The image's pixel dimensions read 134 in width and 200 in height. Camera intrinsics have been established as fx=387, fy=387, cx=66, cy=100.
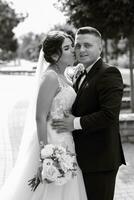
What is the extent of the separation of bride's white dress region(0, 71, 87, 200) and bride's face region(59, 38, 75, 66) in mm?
165

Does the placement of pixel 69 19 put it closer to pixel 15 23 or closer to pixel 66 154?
pixel 66 154

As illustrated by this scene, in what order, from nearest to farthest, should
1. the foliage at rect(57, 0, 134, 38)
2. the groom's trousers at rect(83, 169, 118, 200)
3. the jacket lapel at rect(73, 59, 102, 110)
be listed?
the jacket lapel at rect(73, 59, 102, 110)
the groom's trousers at rect(83, 169, 118, 200)
the foliage at rect(57, 0, 134, 38)

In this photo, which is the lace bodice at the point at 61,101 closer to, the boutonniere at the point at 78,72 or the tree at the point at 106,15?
the boutonniere at the point at 78,72

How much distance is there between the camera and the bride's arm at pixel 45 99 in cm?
330

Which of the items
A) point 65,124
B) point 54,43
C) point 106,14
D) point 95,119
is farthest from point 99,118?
point 106,14

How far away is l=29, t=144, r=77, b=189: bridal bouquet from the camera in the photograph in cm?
320

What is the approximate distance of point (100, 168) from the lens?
138 inches

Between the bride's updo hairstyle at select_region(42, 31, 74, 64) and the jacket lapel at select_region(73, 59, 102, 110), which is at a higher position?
the bride's updo hairstyle at select_region(42, 31, 74, 64)

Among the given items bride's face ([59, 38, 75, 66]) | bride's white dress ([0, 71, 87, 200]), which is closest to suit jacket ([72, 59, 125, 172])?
bride's white dress ([0, 71, 87, 200])

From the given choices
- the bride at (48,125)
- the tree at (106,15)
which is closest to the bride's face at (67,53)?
the bride at (48,125)

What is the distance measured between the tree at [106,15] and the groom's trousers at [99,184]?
6558mm

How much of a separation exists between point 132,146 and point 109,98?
15.8 feet

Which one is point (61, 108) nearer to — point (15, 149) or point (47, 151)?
point (47, 151)

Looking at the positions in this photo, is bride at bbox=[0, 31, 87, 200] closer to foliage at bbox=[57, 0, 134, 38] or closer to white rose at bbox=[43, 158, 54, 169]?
white rose at bbox=[43, 158, 54, 169]
